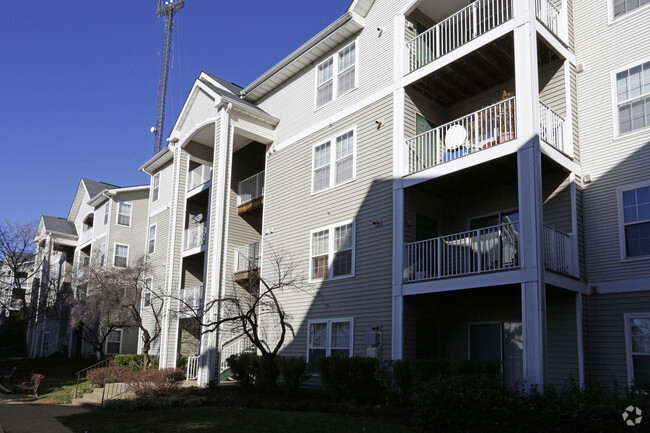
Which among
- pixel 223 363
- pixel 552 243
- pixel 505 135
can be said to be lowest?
pixel 223 363

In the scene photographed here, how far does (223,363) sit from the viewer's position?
20.2 meters

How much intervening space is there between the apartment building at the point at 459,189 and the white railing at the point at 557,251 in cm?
6

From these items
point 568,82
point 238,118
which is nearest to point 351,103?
point 238,118

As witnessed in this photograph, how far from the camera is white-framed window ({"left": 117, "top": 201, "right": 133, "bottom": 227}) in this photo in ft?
112

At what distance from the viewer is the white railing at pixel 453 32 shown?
49.4 ft

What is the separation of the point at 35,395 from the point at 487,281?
16395mm

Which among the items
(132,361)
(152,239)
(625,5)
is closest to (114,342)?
(152,239)

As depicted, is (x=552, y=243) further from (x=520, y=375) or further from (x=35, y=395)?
(x=35, y=395)

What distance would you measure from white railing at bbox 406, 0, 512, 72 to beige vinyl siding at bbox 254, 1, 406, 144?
78 cm

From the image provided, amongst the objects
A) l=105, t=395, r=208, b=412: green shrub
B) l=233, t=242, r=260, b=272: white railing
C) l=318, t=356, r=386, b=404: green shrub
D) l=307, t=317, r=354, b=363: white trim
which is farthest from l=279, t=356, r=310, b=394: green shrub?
l=233, t=242, r=260, b=272: white railing

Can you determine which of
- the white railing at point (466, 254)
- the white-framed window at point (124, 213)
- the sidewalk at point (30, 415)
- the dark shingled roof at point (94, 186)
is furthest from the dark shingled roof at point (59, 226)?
the white railing at point (466, 254)

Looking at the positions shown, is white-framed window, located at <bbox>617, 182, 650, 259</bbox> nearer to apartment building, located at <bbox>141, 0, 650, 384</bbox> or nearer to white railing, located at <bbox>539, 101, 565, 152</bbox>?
apartment building, located at <bbox>141, 0, 650, 384</bbox>

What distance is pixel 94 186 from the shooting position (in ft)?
130

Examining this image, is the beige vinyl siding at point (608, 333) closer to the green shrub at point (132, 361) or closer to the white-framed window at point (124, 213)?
the green shrub at point (132, 361)
